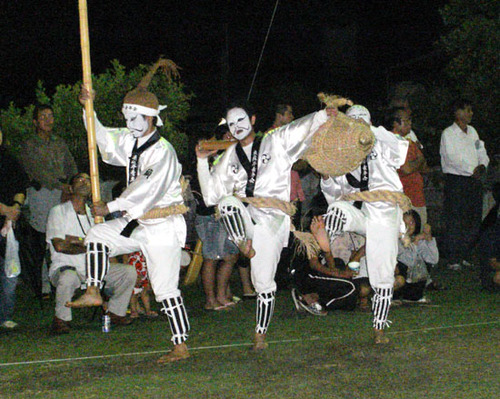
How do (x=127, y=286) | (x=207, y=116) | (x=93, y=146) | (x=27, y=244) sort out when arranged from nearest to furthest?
(x=93, y=146)
(x=127, y=286)
(x=27, y=244)
(x=207, y=116)

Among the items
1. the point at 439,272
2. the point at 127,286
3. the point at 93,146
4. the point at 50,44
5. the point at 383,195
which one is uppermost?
the point at 50,44

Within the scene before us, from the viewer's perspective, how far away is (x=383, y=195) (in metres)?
5.59

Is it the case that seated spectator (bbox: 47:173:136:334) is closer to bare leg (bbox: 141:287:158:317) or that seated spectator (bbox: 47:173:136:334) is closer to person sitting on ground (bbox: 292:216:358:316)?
bare leg (bbox: 141:287:158:317)

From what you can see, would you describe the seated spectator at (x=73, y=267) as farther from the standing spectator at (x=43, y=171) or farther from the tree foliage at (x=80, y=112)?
the tree foliage at (x=80, y=112)

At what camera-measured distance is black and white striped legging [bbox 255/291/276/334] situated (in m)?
5.40

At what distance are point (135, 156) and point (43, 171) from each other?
117 inches

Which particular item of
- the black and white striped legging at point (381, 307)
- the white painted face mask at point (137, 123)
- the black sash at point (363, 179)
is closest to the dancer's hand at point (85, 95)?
the white painted face mask at point (137, 123)

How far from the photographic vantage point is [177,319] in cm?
514

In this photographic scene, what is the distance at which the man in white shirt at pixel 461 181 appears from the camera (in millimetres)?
9492

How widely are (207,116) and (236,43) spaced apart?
8.62ft

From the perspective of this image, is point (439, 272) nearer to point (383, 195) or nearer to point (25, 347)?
point (383, 195)

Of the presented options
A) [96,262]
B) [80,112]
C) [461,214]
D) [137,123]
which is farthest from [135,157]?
[461,214]

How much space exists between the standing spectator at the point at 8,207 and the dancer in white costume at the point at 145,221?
1.40 m

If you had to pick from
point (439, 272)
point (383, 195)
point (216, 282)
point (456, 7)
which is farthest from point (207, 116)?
point (383, 195)
